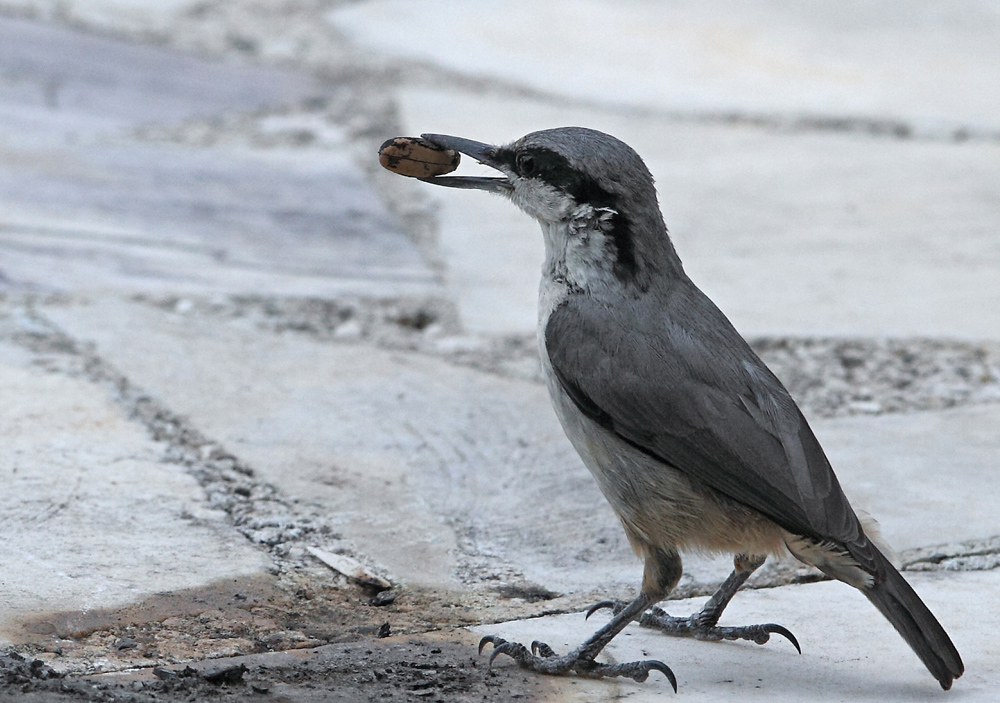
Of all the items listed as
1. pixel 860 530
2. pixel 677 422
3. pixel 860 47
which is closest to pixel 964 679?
pixel 860 530

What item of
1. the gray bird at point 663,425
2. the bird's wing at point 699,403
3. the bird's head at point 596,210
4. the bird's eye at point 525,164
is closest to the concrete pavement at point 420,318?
the gray bird at point 663,425

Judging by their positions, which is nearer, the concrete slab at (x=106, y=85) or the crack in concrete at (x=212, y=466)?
the crack in concrete at (x=212, y=466)

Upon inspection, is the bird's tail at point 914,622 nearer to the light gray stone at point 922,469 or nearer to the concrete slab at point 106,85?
the light gray stone at point 922,469

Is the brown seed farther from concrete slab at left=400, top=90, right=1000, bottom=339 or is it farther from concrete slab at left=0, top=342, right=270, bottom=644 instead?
concrete slab at left=400, top=90, right=1000, bottom=339

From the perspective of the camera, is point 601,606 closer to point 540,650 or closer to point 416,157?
point 540,650

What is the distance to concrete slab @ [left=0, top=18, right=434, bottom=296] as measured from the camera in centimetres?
458

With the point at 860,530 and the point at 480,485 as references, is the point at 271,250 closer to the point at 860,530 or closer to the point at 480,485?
the point at 480,485

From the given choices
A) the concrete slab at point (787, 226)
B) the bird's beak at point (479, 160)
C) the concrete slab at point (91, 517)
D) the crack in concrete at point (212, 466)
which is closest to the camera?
the concrete slab at point (91, 517)

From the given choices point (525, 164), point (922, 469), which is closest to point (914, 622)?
point (922, 469)

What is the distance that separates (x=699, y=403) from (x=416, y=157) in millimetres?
1073

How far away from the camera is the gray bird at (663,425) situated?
251cm

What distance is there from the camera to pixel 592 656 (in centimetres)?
254

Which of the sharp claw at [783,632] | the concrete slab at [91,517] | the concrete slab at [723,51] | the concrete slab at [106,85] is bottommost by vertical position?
the concrete slab at [91,517]

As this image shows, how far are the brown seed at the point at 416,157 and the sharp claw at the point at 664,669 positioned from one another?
1416 mm
